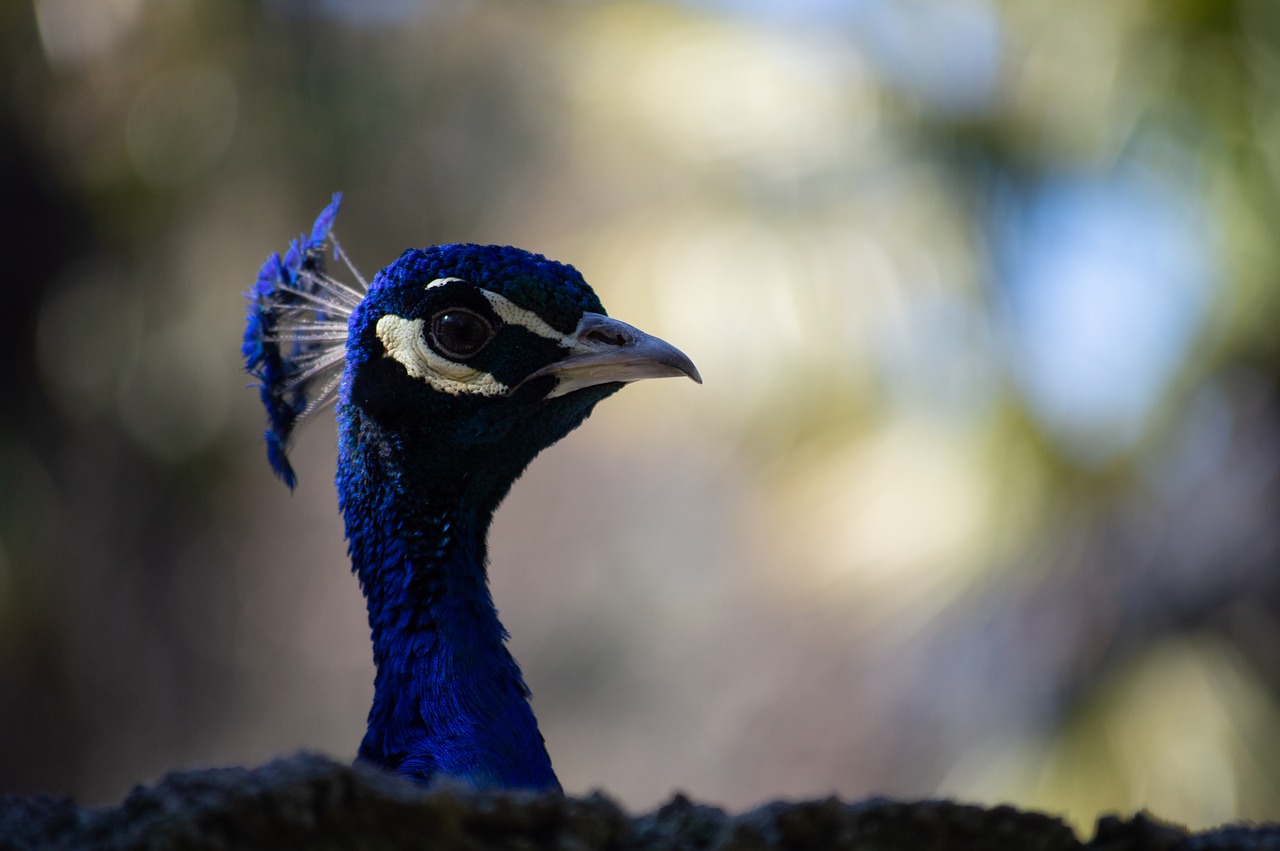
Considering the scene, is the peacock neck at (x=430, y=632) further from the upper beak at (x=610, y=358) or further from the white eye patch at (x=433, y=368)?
the upper beak at (x=610, y=358)

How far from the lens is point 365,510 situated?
73.7 inches

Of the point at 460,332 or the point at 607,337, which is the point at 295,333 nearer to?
the point at 460,332

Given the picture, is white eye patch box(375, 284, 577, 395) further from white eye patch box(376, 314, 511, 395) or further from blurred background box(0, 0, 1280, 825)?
blurred background box(0, 0, 1280, 825)

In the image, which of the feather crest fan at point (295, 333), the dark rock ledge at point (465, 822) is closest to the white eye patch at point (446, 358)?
the feather crest fan at point (295, 333)

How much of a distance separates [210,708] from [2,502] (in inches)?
61.9

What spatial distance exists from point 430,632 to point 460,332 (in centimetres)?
39

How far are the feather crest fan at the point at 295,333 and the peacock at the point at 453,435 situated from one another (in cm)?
17

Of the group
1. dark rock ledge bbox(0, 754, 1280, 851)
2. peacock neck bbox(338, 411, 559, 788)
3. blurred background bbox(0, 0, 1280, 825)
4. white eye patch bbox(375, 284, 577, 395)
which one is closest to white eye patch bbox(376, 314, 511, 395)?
white eye patch bbox(375, 284, 577, 395)

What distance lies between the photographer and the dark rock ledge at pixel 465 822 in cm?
99

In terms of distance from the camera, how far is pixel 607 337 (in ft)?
5.78

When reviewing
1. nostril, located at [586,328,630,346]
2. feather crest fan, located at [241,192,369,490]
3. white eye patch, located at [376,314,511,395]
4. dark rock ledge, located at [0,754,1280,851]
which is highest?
feather crest fan, located at [241,192,369,490]

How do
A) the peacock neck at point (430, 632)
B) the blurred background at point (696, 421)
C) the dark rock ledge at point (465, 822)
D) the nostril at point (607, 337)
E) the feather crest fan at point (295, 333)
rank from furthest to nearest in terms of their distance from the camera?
the blurred background at point (696, 421) < the feather crest fan at point (295, 333) < the nostril at point (607, 337) < the peacock neck at point (430, 632) < the dark rock ledge at point (465, 822)

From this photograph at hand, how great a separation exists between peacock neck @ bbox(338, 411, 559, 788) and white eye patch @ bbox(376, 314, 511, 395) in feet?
0.39

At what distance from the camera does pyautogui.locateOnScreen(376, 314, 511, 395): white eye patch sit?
70.0 inches
